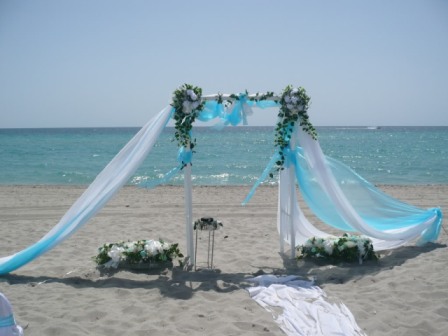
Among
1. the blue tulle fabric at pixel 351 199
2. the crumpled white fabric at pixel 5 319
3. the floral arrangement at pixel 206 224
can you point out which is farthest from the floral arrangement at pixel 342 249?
the crumpled white fabric at pixel 5 319

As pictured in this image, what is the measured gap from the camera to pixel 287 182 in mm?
6656

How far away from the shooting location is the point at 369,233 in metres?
6.11

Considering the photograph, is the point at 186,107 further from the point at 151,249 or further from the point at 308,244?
the point at 308,244

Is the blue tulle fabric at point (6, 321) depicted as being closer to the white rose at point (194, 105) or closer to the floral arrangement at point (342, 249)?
the white rose at point (194, 105)

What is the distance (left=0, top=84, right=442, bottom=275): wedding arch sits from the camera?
5.59 meters

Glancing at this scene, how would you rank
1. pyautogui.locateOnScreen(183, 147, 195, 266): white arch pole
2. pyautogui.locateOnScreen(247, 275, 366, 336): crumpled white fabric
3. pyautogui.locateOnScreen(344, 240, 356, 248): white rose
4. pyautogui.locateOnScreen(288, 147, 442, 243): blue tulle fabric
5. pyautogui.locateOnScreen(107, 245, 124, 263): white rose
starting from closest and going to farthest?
pyautogui.locateOnScreen(247, 275, 366, 336): crumpled white fabric
pyautogui.locateOnScreen(107, 245, 124, 263): white rose
pyautogui.locateOnScreen(183, 147, 195, 266): white arch pole
pyautogui.locateOnScreen(344, 240, 356, 248): white rose
pyautogui.locateOnScreen(288, 147, 442, 243): blue tulle fabric

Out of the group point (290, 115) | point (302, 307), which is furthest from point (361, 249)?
point (290, 115)

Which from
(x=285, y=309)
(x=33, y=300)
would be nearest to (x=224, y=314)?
(x=285, y=309)

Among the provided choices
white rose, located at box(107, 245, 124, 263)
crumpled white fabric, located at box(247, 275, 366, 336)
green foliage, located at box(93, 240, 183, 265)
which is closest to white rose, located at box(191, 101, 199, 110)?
green foliage, located at box(93, 240, 183, 265)

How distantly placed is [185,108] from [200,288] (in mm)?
2538

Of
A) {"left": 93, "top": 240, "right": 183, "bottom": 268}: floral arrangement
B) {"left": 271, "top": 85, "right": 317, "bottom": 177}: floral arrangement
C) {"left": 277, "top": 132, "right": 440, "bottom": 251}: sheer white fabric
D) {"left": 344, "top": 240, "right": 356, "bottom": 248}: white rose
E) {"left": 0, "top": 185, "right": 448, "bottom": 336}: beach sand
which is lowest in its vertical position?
{"left": 0, "top": 185, "right": 448, "bottom": 336}: beach sand

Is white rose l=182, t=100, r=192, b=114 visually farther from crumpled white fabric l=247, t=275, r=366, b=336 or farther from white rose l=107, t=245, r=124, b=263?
crumpled white fabric l=247, t=275, r=366, b=336

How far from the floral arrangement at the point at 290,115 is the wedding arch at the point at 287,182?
0.02 m

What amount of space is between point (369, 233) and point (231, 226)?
358 centimetres
